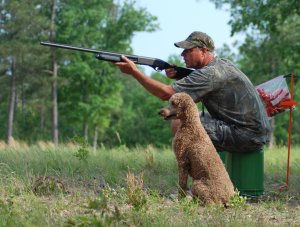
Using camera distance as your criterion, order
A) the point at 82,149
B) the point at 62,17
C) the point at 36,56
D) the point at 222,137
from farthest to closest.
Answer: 1. the point at 62,17
2. the point at 36,56
3. the point at 82,149
4. the point at 222,137

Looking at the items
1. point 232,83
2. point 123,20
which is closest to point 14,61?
point 123,20

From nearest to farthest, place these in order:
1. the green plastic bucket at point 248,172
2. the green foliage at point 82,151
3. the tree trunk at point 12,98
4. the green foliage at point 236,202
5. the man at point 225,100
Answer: the green foliage at point 236,202 → the man at point 225,100 → the green plastic bucket at point 248,172 → the green foliage at point 82,151 → the tree trunk at point 12,98

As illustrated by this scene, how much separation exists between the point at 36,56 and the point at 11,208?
26.9 meters

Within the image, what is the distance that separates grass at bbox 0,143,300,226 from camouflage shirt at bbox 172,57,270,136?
0.82 m

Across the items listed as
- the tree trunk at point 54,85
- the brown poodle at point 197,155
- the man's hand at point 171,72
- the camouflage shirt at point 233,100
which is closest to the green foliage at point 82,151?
the man's hand at point 171,72

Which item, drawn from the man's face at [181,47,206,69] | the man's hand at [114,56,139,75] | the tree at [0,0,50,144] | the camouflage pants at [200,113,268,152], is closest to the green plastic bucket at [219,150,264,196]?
the camouflage pants at [200,113,268,152]

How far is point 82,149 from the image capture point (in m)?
7.66

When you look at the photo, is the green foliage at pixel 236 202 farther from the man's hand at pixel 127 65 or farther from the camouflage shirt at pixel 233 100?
the man's hand at pixel 127 65

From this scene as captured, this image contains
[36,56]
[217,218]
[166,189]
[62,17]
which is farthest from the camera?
[62,17]

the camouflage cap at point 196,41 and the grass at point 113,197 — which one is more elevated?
the camouflage cap at point 196,41

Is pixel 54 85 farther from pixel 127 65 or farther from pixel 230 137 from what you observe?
pixel 230 137

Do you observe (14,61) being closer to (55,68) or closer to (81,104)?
(55,68)

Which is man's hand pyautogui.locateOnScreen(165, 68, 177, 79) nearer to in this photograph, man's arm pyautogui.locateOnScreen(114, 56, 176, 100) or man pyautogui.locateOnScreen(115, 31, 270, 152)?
man pyautogui.locateOnScreen(115, 31, 270, 152)

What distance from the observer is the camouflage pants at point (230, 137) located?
5.74 m
